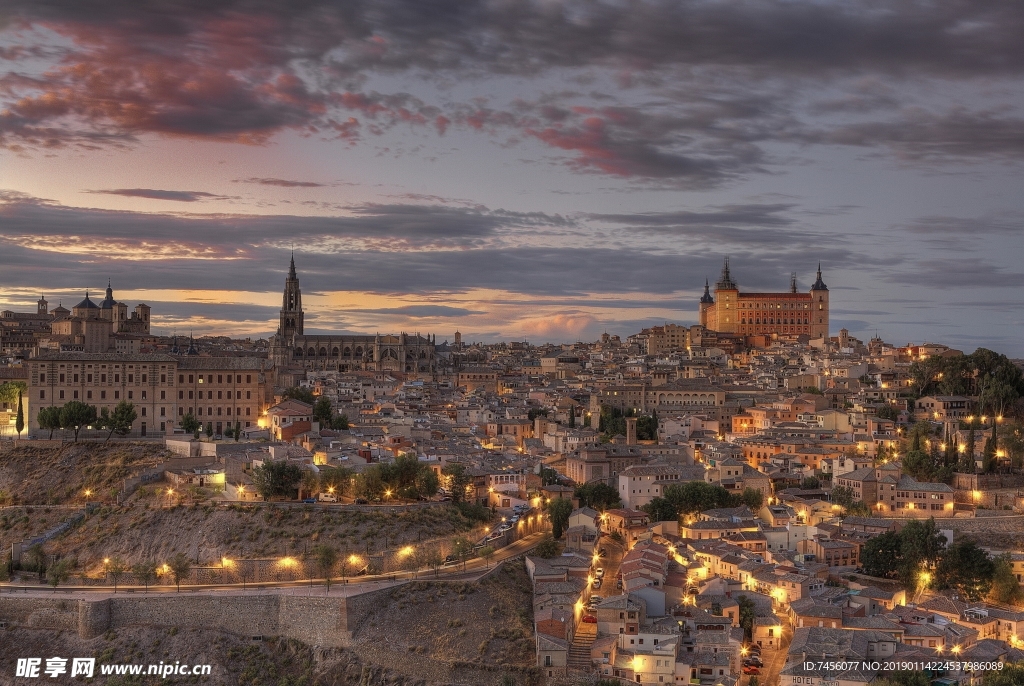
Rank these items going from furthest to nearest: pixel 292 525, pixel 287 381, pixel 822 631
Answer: pixel 287 381 → pixel 292 525 → pixel 822 631

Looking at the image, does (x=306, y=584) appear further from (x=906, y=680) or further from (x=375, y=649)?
(x=906, y=680)

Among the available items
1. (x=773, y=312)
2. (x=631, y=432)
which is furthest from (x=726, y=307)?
(x=631, y=432)

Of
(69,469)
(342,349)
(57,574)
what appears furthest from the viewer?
(342,349)

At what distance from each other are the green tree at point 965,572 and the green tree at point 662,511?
807 centimetres

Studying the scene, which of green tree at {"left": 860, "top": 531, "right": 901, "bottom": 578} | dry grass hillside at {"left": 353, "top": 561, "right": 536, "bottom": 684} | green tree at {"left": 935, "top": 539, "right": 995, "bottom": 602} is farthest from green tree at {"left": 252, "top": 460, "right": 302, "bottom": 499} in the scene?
green tree at {"left": 935, "top": 539, "right": 995, "bottom": 602}

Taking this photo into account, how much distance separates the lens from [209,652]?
80.1 ft

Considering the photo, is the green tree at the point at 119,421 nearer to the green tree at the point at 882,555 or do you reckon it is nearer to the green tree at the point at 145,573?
the green tree at the point at 145,573

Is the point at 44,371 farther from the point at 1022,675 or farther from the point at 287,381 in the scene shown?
the point at 1022,675

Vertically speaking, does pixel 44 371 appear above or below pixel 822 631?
above

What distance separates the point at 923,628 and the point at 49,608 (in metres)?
20.5

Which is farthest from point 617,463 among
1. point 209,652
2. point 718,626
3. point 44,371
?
point 44,371

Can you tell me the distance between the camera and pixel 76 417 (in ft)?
120

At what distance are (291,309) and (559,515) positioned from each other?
2043 inches

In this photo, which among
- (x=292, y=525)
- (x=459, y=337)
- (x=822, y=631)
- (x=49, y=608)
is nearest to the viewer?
(x=822, y=631)
